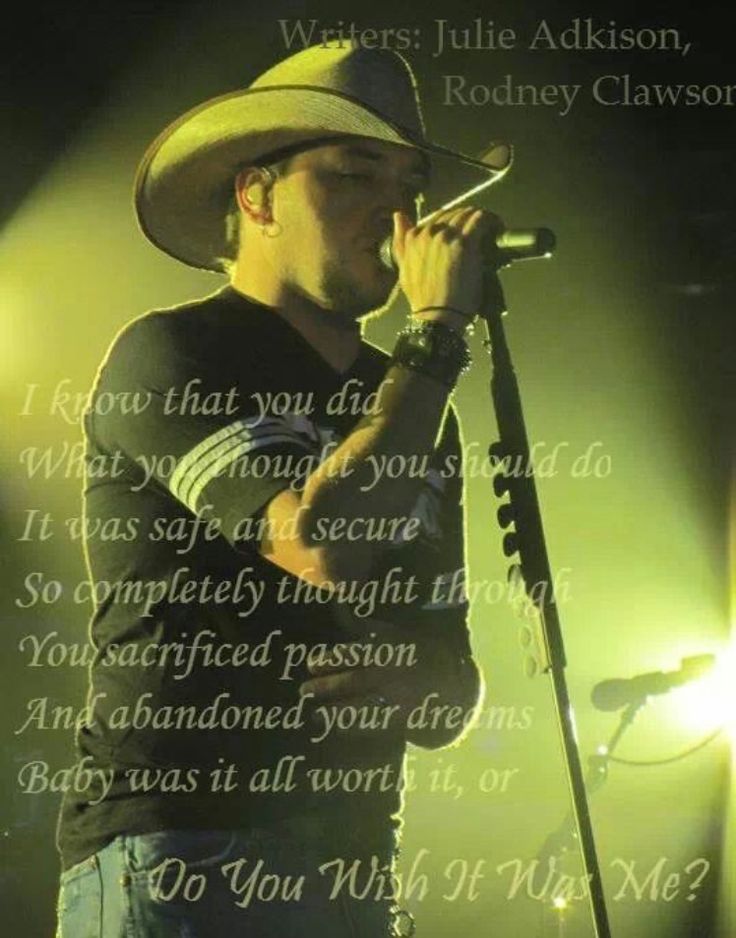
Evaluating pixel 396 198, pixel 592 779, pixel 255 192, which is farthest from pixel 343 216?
pixel 592 779

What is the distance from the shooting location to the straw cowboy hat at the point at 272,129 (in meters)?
1.67

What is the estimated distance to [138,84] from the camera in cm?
255

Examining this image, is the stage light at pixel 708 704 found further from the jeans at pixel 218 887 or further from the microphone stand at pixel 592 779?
the jeans at pixel 218 887

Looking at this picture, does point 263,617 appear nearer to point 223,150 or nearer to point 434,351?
point 434,351

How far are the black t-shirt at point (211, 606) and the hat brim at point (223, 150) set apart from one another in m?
0.35

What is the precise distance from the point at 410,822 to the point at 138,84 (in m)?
1.96

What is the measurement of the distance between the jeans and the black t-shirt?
19 mm

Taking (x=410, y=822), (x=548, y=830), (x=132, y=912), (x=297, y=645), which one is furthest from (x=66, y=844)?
(x=548, y=830)

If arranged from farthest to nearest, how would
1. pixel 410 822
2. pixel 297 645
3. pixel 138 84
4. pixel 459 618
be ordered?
pixel 410 822 → pixel 138 84 → pixel 459 618 → pixel 297 645

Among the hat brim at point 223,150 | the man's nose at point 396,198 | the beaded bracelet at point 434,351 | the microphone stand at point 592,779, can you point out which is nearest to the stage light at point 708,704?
the microphone stand at point 592,779

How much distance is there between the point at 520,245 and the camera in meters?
1.28

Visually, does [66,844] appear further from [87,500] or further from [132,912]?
[87,500]

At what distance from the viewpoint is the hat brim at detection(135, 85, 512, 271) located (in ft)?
5.48

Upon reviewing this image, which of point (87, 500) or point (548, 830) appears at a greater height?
point (548, 830)
